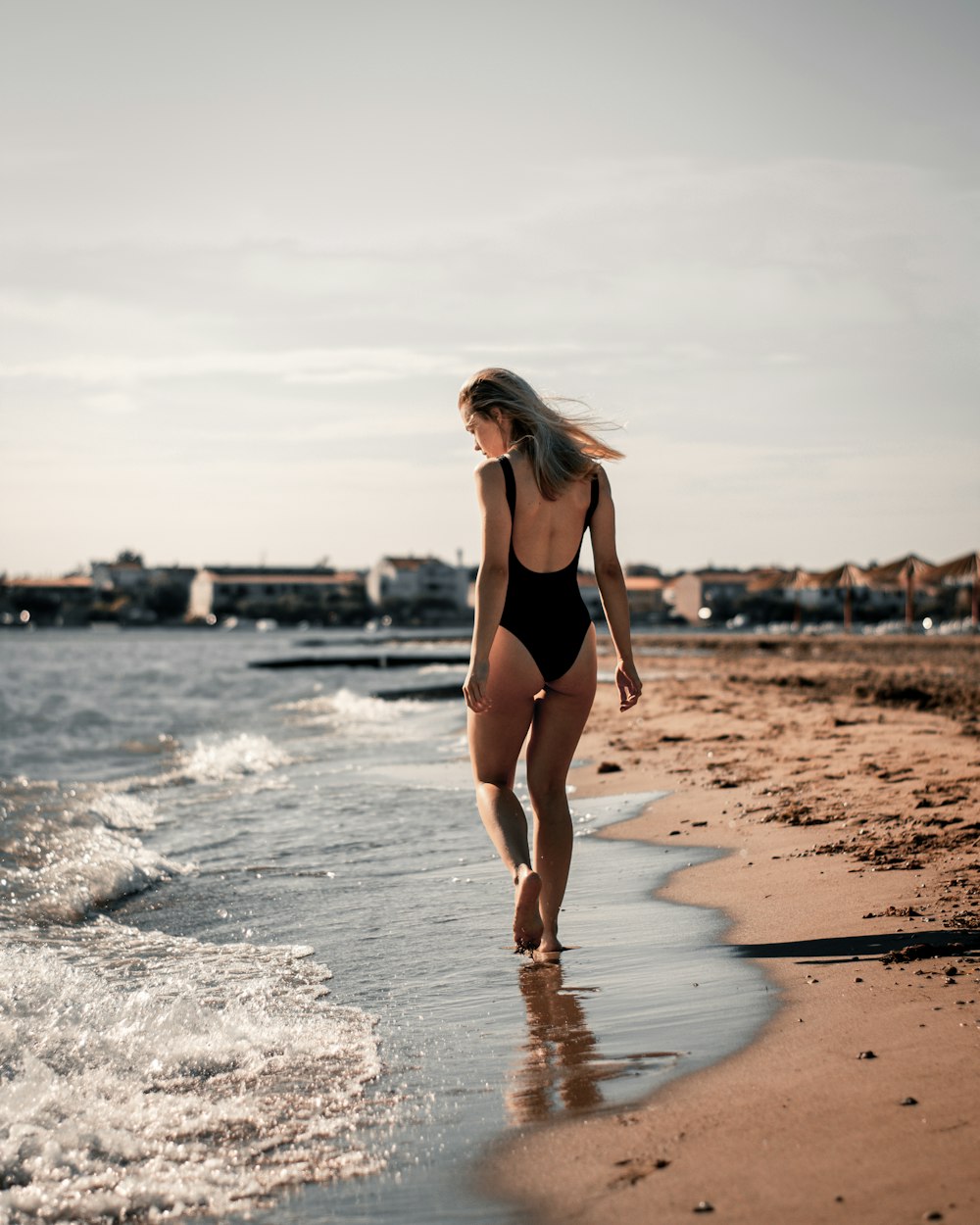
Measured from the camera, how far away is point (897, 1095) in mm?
2477

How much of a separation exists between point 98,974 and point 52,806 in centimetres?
552

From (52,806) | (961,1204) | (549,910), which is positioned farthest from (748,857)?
(52,806)

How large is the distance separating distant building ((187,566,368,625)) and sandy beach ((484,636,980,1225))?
13681 cm

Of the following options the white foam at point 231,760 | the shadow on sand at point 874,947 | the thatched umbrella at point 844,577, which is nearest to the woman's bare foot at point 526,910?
the shadow on sand at point 874,947

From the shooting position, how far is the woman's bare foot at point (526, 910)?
3762 mm

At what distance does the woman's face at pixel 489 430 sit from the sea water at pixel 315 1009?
1721 millimetres

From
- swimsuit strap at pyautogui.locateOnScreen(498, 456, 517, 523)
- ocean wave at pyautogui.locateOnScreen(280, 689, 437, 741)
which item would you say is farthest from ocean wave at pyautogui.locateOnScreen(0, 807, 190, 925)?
ocean wave at pyautogui.locateOnScreen(280, 689, 437, 741)

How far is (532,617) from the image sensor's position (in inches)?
157

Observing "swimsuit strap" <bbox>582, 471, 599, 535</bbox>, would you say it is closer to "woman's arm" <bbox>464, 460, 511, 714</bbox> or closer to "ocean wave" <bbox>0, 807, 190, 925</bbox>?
"woman's arm" <bbox>464, 460, 511, 714</bbox>

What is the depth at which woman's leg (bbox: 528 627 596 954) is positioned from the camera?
13.3 ft

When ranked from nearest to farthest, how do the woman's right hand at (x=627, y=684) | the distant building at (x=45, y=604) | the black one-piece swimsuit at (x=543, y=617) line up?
1. the black one-piece swimsuit at (x=543, y=617)
2. the woman's right hand at (x=627, y=684)
3. the distant building at (x=45, y=604)

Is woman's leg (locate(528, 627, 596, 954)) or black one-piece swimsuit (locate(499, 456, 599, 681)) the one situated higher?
black one-piece swimsuit (locate(499, 456, 599, 681))

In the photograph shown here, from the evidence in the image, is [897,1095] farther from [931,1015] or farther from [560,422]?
[560,422]

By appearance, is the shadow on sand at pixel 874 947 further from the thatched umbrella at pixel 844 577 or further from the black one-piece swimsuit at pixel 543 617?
the thatched umbrella at pixel 844 577
